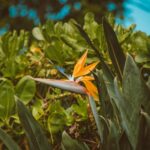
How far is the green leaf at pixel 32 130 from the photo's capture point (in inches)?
41.9

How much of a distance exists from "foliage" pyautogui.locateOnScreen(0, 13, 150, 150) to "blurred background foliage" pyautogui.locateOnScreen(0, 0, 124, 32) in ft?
27.1

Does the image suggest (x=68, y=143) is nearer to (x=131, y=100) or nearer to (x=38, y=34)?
(x=131, y=100)

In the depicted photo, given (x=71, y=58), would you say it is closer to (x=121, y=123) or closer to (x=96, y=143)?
(x=96, y=143)

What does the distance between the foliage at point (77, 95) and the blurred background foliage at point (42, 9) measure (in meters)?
8.26

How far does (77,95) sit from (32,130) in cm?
39

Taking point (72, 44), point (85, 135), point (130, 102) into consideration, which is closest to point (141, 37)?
point (72, 44)

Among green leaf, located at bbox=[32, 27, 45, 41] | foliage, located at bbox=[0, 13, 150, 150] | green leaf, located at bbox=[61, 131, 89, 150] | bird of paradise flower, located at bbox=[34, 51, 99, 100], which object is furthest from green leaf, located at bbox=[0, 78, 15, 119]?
green leaf, located at bbox=[32, 27, 45, 41]

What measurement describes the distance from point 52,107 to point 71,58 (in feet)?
1.16

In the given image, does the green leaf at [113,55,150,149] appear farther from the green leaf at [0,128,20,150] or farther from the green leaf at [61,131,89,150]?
the green leaf at [0,128,20,150]

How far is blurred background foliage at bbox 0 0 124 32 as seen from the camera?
10164 millimetres

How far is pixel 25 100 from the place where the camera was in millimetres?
1408

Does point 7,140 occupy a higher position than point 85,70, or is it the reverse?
point 85,70

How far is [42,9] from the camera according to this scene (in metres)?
10.6

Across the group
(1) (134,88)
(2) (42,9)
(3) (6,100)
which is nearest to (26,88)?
(3) (6,100)
